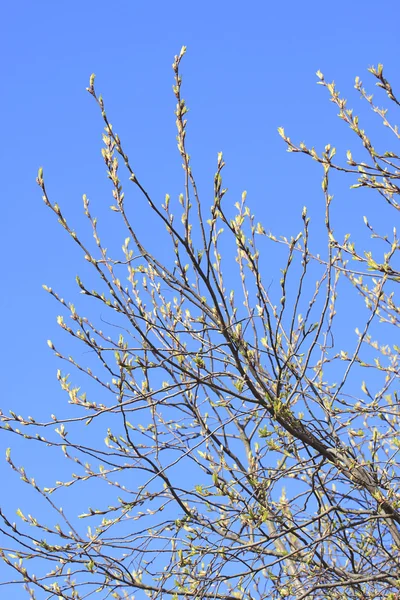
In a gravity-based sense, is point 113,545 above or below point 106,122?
below

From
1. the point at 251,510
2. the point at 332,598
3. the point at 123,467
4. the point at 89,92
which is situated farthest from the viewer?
the point at 332,598

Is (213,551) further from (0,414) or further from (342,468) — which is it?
(0,414)

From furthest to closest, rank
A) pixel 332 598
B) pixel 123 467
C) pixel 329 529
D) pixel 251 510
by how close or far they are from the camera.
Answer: pixel 332 598
pixel 123 467
pixel 329 529
pixel 251 510

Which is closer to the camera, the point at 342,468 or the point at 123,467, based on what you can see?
the point at 342,468

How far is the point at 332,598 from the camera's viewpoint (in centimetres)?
436

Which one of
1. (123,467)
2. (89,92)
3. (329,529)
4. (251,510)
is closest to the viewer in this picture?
(89,92)

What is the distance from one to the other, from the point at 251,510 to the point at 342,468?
1.93ft

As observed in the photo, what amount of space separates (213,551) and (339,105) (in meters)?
2.89

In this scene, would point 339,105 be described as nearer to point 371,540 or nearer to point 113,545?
point 371,540

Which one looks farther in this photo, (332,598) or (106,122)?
(332,598)

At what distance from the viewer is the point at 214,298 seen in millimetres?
3262

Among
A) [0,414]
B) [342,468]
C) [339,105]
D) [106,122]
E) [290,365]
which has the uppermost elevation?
[339,105]

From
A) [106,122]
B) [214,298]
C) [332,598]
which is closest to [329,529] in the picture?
[332,598]

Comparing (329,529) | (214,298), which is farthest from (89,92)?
(329,529)
